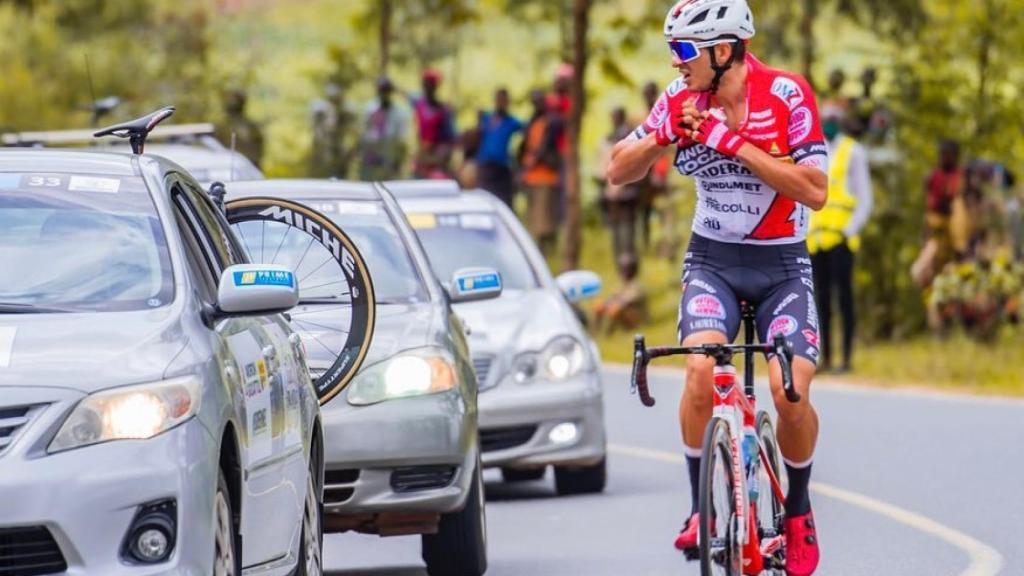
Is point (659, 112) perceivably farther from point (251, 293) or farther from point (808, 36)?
point (808, 36)

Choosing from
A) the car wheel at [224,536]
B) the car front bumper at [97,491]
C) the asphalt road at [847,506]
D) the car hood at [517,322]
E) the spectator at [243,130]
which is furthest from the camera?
the spectator at [243,130]

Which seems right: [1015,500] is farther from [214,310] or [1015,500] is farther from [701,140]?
[214,310]

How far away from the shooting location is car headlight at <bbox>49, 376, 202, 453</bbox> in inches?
274

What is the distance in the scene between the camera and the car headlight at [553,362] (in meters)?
14.1

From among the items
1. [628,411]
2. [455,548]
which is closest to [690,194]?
[628,411]

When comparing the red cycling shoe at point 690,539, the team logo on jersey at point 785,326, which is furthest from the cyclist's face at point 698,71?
the red cycling shoe at point 690,539

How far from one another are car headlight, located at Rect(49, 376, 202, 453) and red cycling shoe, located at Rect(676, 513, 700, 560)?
7.58ft

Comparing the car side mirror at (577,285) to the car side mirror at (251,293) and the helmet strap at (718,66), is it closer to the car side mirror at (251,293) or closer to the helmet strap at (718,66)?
the helmet strap at (718,66)

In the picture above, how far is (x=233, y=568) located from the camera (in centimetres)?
759

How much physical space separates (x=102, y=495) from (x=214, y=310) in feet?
3.53

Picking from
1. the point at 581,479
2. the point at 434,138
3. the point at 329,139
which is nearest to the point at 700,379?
the point at 581,479

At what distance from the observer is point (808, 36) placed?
2870 centimetres

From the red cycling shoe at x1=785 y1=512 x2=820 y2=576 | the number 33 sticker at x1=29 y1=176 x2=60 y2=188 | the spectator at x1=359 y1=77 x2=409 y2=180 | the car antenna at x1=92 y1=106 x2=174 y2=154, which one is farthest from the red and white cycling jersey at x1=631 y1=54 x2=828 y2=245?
the spectator at x1=359 y1=77 x2=409 y2=180

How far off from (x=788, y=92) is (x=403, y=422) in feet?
7.16
